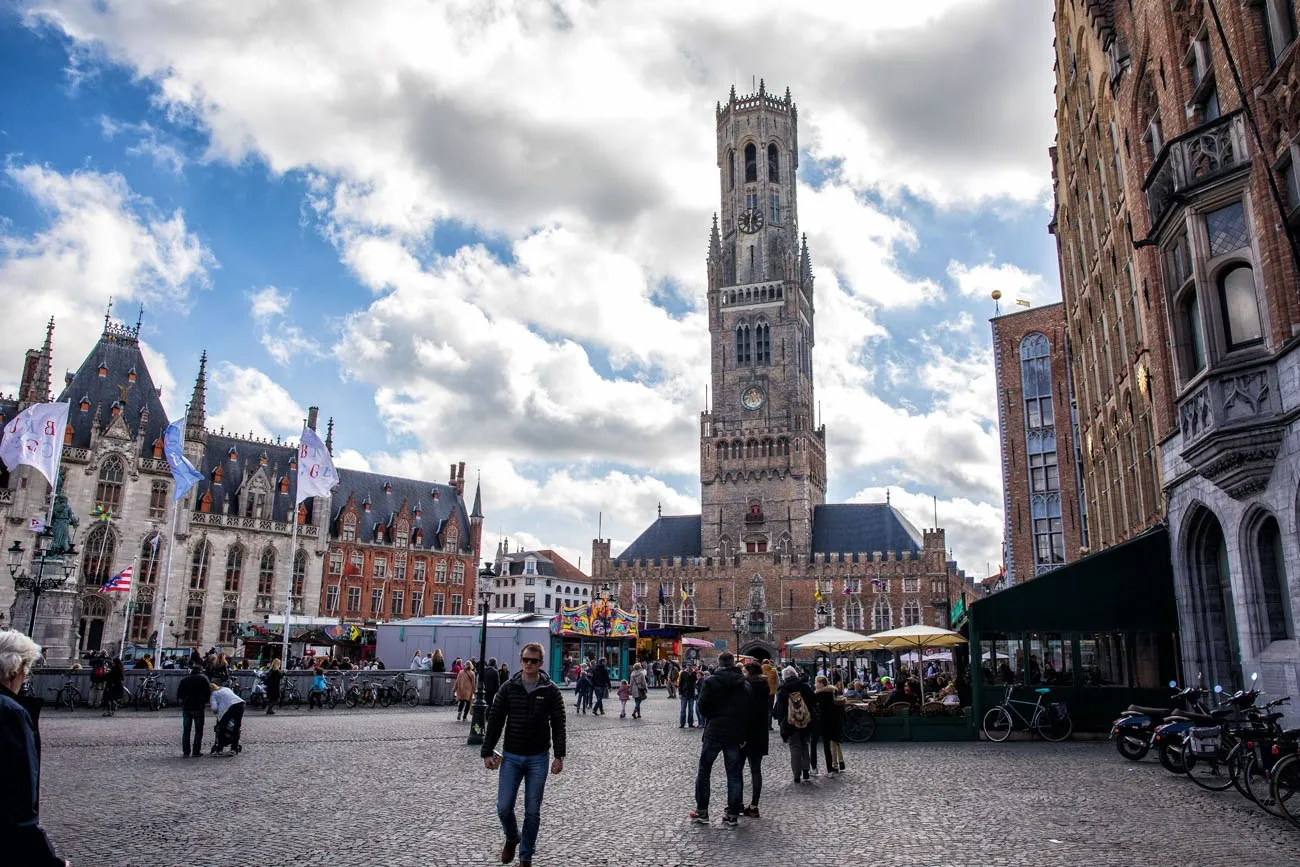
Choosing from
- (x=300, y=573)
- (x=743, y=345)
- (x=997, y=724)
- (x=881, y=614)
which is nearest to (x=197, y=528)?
(x=300, y=573)

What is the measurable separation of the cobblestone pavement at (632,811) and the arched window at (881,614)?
179 ft

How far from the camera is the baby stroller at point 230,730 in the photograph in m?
15.5

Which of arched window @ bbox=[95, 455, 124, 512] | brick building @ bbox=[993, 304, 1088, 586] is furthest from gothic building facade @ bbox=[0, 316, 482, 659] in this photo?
brick building @ bbox=[993, 304, 1088, 586]

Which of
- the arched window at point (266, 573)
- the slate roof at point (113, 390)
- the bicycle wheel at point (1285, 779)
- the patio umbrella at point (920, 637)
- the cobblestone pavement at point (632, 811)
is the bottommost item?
the cobblestone pavement at point (632, 811)

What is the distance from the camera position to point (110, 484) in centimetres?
5503

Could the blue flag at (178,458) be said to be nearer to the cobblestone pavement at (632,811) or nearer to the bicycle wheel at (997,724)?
the cobblestone pavement at (632,811)

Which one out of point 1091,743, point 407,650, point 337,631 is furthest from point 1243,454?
point 337,631

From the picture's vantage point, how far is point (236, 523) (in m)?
62.0

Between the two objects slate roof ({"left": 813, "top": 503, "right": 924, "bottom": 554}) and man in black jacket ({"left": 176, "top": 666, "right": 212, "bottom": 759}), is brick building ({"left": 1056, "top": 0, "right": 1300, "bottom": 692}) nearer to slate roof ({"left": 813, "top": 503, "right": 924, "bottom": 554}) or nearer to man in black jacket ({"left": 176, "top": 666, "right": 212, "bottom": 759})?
man in black jacket ({"left": 176, "top": 666, "right": 212, "bottom": 759})

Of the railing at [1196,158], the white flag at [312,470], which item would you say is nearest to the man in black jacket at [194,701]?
the railing at [1196,158]

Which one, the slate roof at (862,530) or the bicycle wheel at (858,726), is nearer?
the bicycle wheel at (858,726)

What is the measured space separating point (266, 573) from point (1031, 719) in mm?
56105

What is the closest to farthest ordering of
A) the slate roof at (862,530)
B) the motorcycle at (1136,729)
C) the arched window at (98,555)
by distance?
the motorcycle at (1136,729), the arched window at (98,555), the slate roof at (862,530)

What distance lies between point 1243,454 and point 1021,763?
5.93 metres
